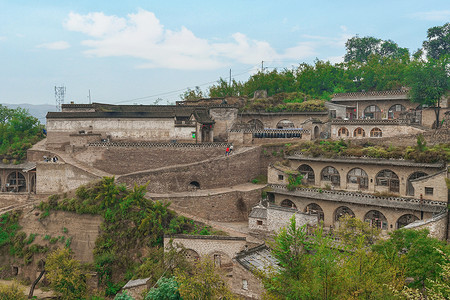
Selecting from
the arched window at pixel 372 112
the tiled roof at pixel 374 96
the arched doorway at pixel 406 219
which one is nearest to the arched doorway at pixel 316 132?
the tiled roof at pixel 374 96

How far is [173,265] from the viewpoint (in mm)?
26375

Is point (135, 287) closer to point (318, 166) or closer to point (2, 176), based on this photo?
point (318, 166)

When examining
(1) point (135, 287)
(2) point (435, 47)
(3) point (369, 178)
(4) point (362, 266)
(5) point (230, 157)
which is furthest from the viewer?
(2) point (435, 47)

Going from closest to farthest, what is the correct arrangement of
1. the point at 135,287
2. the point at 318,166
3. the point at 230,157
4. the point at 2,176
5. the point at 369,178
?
the point at 135,287
the point at 369,178
the point at 318,166
the point at 230,157
the point at 2,176

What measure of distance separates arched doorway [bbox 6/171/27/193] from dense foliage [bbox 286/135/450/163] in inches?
1003

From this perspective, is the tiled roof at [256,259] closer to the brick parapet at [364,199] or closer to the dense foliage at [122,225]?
the dense foliage at [122,225]

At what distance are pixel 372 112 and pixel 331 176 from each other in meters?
15.3

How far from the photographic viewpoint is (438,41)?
60.1m

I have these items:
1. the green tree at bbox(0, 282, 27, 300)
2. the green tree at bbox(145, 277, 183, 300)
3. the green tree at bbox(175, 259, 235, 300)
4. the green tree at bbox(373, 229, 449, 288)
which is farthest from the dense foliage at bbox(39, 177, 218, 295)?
the green tree at bbox(373, 229, 449, 288)

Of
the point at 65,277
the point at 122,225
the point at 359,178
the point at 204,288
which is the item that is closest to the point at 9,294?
the point at 65,277

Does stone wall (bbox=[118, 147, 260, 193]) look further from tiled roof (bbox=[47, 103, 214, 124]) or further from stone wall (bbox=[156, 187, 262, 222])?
tiled roof (bbox=[47, 103, 214, 124])

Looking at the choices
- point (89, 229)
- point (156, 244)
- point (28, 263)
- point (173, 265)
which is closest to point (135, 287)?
point (173, 265)

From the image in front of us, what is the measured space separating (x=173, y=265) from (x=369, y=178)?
53.1 ft

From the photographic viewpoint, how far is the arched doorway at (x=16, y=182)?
4016 cm
